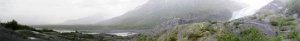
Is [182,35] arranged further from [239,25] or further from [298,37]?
[298,37]

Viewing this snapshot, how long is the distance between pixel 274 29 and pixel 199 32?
13.2 ft

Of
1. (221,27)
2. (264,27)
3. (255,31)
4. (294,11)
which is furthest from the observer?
(294,11)

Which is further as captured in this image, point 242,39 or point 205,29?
point 205,29

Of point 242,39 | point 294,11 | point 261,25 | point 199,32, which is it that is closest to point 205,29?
point 199,32

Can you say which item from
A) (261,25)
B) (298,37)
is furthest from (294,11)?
(298,37)

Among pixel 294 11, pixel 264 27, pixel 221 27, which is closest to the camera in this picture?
pixel 221 27

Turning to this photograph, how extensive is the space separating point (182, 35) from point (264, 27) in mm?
4363

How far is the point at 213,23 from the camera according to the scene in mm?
33906

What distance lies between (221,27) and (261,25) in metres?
3.70

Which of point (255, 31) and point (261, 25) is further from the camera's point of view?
point (261, 25)

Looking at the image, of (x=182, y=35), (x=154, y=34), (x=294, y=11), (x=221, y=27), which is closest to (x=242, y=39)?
(x=221, y=27)

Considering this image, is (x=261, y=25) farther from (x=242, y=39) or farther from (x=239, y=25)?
(x=242, y=39)

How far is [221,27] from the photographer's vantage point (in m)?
32.2

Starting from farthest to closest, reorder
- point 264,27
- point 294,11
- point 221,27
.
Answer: point 294,11 → point 264,27 → point 221,27
